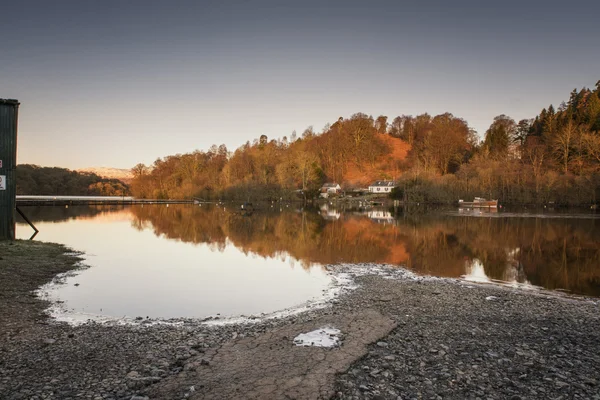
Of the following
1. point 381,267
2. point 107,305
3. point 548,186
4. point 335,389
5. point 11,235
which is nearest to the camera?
point 335,389

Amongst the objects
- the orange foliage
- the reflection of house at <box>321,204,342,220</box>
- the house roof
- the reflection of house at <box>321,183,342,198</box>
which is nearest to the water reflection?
the reflection of house at <box>321,204,342,220</box>

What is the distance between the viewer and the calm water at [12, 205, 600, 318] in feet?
45.6

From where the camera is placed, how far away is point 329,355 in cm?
757

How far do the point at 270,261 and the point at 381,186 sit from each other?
339 ft

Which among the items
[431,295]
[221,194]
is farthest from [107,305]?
[221,194]

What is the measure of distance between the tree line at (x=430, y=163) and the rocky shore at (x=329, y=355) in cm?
8429

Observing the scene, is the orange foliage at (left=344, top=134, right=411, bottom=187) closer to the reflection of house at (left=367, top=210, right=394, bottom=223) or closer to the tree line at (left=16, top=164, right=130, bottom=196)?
the reflection of house at (left=367, top=210, right=394, bottom=223)

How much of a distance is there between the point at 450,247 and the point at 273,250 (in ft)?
43.3

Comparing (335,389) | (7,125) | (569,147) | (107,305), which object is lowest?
(107,305)

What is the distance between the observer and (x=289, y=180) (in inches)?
4360

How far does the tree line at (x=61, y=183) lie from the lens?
142000mm

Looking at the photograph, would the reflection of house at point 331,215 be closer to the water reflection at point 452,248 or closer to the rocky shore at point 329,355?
the water reflection at point 452,248

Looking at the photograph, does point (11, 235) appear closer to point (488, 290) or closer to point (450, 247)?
point (488, 290)

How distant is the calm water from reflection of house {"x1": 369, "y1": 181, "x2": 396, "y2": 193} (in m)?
79.6
